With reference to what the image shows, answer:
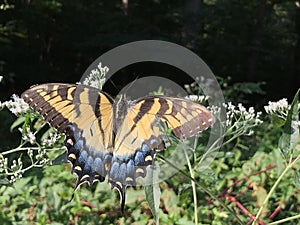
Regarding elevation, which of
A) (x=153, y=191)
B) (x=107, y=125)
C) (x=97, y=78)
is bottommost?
(x=153, y=191)

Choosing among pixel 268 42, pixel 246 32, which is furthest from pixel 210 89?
pixel 268 42

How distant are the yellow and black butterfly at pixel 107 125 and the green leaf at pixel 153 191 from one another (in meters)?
0.02

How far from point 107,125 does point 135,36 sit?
5857 millimetres

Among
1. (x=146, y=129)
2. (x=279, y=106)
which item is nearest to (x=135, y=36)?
(x=279, y=106)

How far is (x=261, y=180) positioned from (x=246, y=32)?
7.46 meters

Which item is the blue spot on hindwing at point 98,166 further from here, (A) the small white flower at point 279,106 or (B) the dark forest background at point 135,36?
(B) the dark forest background at point 135,36

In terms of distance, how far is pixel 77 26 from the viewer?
7.12 m

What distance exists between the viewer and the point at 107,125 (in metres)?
1.17

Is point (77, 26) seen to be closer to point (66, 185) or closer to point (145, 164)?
point (66, 185)

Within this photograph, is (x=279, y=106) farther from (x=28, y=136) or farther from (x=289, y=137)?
(x=28, y=136)

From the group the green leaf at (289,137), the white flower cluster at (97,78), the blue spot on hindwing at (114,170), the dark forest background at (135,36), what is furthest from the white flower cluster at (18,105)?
the dark forest background at (135,36)

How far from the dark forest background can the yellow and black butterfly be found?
186 inches

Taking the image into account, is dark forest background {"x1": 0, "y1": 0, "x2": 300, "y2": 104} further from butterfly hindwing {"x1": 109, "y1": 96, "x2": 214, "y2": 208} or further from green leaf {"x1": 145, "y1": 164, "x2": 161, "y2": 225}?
green leaf {"x1": 145, "y1": 164, "x2": 161, "y2": 225}

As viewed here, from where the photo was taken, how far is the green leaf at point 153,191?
3.24 ft
